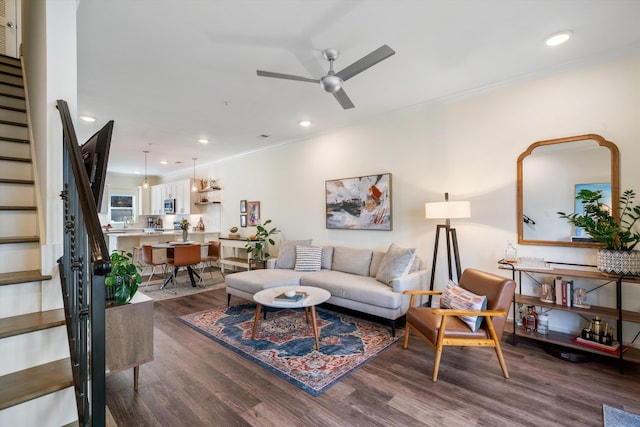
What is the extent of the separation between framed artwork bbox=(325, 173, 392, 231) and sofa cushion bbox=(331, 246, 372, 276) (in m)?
0.40

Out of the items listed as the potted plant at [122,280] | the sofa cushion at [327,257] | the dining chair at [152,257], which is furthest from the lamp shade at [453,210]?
the dining chair at [152,257]

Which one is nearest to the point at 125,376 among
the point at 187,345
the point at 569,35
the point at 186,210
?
the point at 187,345

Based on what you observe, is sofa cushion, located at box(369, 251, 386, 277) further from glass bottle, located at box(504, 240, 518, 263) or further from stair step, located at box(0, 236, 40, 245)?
stair step, located at box(0, 236, 40, 245)

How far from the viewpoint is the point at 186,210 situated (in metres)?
8.10

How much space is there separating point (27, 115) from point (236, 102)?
2.08 metres

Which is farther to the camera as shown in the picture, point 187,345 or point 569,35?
point 187,345

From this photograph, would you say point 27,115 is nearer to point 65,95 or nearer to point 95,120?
point 65,95

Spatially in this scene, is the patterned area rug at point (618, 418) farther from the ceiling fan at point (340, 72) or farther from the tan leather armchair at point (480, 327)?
the ceiling fan at point (340, 72)

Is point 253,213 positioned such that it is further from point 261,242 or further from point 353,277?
point 353,277

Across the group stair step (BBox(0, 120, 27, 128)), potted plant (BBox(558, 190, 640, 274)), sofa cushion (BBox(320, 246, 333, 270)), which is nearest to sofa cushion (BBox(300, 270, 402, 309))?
sofa cushion (BBox(320, 246, 333, 270))

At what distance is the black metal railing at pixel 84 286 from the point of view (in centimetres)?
94

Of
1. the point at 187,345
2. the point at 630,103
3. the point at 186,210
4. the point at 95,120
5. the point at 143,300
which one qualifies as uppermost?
the point at 95,120

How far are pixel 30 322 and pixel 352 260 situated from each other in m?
3.55

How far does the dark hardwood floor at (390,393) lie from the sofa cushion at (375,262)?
54.9 inches
